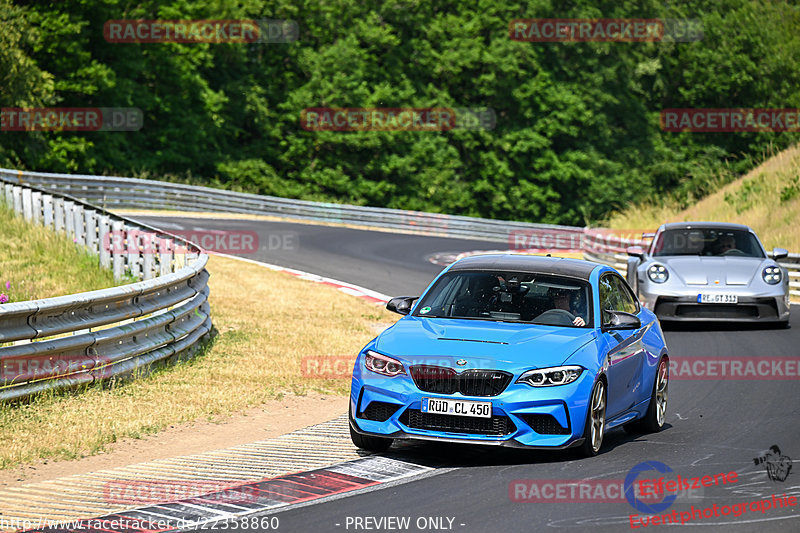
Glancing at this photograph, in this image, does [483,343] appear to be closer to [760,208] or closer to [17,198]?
[17,198]

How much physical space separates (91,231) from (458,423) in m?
11.2

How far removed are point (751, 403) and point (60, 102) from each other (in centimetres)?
4277

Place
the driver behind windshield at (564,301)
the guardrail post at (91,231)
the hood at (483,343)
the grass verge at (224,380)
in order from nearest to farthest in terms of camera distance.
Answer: the hood at (483,343) → the grass verge at (224,380) → the driver behind windshield at (564,301) → the guardrail post at (91,231)

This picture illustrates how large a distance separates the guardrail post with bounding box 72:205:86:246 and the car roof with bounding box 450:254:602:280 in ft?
32.4

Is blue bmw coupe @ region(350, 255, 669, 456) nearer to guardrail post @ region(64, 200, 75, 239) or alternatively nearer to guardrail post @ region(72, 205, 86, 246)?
guardrail post @ region(72, 205, 86, 246)

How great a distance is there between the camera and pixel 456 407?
798 centimetres

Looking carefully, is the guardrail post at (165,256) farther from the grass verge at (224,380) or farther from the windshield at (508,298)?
the windshield at (508,298)

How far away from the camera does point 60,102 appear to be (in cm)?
4891

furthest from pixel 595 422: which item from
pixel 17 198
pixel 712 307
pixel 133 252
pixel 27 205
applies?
pixel 17 198

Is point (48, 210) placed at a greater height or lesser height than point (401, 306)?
greater

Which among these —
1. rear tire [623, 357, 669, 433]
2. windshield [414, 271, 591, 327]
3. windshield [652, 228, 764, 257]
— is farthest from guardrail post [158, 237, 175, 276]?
rear tire [623, 357, 669, 433]

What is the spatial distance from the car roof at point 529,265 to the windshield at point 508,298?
0.06 m

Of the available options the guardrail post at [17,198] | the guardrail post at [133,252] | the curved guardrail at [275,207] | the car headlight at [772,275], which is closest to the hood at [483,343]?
the car headlight at [772,275]

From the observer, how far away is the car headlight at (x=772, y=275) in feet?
53.0
